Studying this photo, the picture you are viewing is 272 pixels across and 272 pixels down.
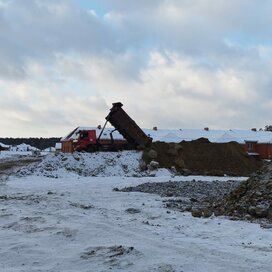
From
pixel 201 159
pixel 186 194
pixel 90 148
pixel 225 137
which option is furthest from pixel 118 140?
pixel 225 137

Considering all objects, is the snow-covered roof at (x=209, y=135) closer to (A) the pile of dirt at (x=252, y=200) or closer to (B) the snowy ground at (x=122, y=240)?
(A) the pile of dirt at (x=252, y=200)

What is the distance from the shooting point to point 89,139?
4016 cm

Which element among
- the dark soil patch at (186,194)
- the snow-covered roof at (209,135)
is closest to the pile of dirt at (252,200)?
the dark soil patch at (186,194)

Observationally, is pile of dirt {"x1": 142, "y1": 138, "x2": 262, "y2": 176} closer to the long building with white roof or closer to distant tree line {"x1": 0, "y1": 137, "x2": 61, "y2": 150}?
the long building with white roof

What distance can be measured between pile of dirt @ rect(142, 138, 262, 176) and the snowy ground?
18.4m

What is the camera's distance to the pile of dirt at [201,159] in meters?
32.4

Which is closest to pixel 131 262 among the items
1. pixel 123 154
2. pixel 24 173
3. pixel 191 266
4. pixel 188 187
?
pixel 191 266

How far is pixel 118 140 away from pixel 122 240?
29803 millimetres

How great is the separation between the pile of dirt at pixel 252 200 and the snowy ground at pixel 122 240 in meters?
0.78

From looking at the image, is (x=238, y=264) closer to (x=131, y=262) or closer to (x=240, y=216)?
(x=131, y=262)

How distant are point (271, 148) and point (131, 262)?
70.5 m

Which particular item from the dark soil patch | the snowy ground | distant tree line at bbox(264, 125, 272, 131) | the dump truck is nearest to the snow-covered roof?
the dump truck

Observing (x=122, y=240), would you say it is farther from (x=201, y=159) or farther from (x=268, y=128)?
(x=268, y=128)

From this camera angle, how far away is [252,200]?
12023 millimetres
